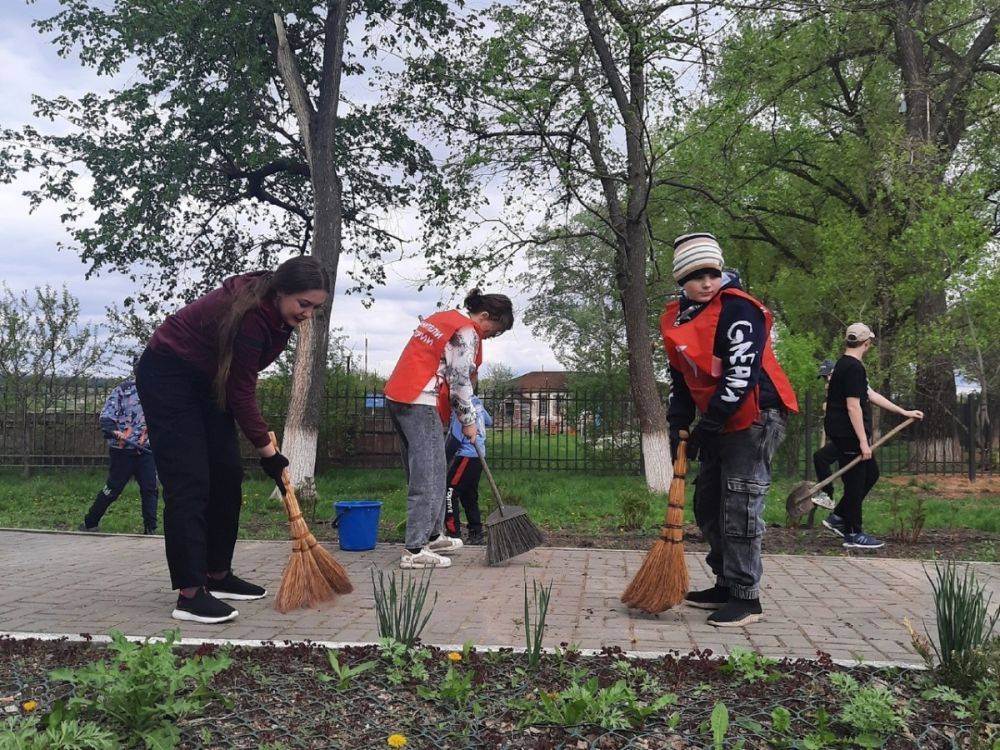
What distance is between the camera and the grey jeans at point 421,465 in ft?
19.0

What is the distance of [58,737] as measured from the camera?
259 centimetres

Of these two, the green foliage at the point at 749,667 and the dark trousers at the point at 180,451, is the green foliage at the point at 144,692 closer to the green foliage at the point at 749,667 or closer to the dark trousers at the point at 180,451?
the dark trousers at the point at 180,451

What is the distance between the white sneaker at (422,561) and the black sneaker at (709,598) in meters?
1.78

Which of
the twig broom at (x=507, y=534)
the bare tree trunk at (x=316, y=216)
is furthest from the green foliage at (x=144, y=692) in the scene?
the bare tree trunk at (x=316, y=216)

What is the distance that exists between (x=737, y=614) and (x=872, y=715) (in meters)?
1.48

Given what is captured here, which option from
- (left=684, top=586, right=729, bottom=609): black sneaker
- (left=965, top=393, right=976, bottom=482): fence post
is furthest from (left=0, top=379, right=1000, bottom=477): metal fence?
(left=684, top=586, right=729, bottom=609): black sneaker

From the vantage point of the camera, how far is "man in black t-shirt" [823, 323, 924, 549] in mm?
6965

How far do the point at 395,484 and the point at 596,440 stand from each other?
409 centimetres

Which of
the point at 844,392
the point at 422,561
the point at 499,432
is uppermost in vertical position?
the point at 844,392

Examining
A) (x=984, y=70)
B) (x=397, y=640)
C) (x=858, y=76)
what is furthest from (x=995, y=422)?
(x=397, y=640)

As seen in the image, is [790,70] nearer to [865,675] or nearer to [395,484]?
[395,484]

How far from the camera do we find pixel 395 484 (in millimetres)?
13359

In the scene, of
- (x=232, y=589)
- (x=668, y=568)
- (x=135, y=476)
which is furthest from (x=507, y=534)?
(x=135, y=476)

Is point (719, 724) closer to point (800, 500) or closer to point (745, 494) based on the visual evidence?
point (745, 494)
